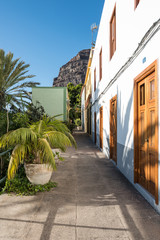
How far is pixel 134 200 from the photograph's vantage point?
3488mm

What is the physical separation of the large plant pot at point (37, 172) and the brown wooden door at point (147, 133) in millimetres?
1947

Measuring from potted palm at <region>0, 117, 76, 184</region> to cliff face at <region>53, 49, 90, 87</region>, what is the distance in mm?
73378

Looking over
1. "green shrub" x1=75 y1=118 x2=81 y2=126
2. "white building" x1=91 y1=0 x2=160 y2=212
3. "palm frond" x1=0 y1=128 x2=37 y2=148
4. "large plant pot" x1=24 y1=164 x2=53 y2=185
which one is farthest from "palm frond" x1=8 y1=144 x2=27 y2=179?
"green shrub" x1=75 y1=118 x2=81 y2=126

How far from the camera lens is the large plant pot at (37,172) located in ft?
12.9

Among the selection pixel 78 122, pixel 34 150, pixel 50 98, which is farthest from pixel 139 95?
pixel 78 122

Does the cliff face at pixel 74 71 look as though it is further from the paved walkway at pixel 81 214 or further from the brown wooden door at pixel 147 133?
the paved walkway at pixel 81 214

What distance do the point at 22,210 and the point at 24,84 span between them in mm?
12622

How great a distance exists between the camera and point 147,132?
→ 141 inches

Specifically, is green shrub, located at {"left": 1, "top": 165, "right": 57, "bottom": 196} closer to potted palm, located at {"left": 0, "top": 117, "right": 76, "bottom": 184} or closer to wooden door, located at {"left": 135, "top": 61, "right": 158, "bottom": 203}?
potted palm, located at {"left": 0, "top": 117, "right": 76, "bottom": 184}

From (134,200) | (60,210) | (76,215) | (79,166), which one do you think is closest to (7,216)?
(60,210)

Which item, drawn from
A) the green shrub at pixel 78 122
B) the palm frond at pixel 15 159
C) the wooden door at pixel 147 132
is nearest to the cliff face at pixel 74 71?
the green shrub at pixel 78 122

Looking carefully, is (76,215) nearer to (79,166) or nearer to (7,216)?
(7,216)

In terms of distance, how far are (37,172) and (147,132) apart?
237 cm

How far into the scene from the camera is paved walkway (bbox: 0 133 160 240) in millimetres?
2428
